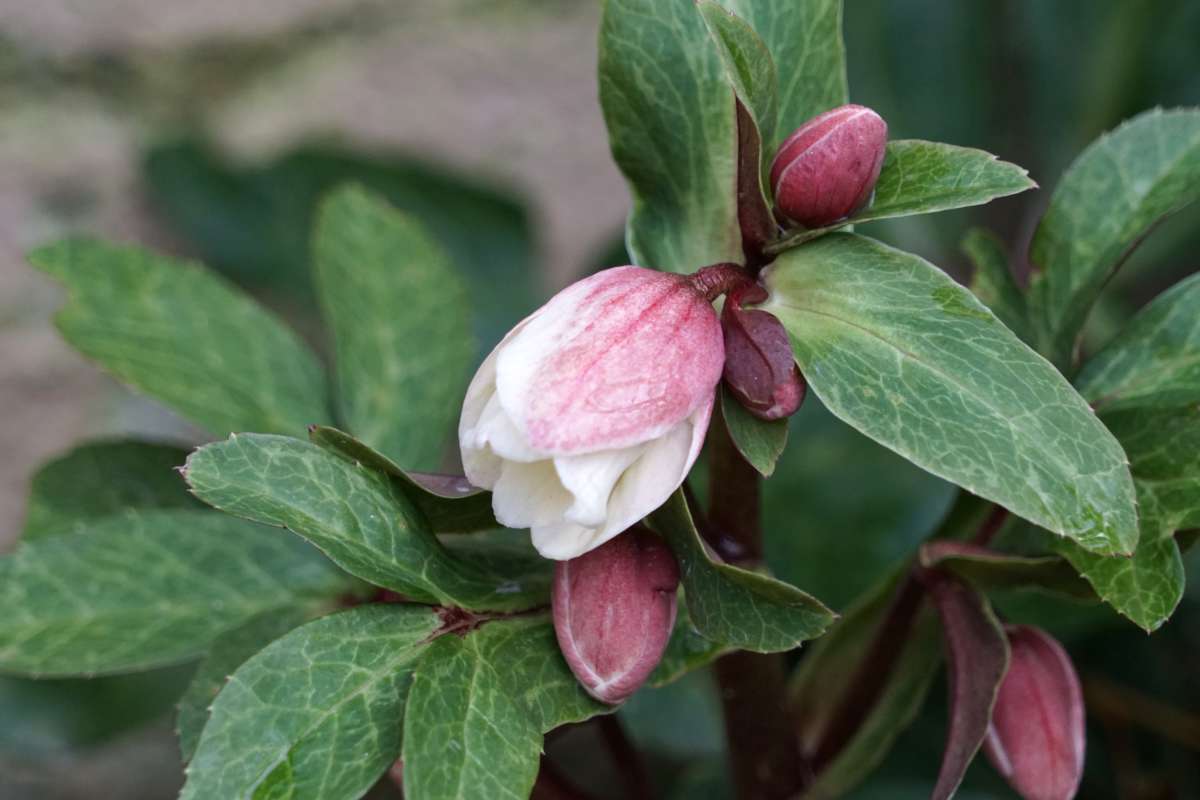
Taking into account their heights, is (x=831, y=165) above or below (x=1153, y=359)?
above

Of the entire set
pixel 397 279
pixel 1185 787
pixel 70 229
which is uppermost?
pixel 397 279

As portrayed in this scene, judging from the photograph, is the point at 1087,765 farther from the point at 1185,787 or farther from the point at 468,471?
the point at 468,471

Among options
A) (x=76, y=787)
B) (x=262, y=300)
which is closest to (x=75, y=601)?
(x=76, y=787)

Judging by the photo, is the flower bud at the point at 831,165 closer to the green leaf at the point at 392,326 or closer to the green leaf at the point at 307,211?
the green leaf at the point at 392,326

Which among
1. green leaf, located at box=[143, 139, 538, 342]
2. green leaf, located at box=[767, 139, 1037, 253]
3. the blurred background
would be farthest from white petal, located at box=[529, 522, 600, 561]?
green leaf, located at box=[143, 139, 538, 342]

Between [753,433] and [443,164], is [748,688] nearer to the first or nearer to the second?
[753,433]

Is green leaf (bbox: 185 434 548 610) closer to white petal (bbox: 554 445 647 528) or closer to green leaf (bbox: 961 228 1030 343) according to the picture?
white petal (bbox: 554 445 647 528)

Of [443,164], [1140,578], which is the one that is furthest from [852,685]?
[443,164]
